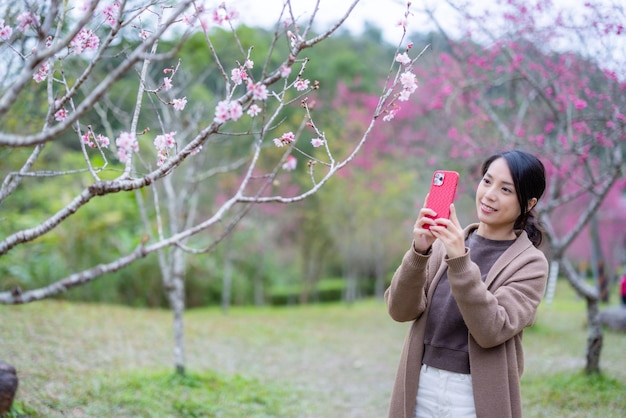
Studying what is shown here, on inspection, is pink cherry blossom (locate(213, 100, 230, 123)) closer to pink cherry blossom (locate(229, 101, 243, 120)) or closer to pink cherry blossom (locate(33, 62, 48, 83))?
pink cherry blossom (locate(229, 101, 243, 120))

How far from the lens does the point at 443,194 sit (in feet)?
5.59

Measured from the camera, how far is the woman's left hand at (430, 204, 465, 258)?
5.36ft

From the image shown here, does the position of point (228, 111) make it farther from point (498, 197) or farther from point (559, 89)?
point (559, 89)

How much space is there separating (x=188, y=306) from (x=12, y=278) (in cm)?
467

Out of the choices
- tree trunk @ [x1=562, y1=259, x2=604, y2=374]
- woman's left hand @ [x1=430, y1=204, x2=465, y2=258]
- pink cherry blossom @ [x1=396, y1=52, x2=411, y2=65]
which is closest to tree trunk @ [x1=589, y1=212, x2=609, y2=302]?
tree trunk @ [x1=562, y1=259, x2=604, y2=374]

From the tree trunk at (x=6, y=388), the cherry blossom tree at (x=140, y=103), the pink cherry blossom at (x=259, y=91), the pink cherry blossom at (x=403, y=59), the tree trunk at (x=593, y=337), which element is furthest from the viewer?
the tree trunk at (x=593, y=337)

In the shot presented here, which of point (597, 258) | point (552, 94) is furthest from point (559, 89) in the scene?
point (597, 258)

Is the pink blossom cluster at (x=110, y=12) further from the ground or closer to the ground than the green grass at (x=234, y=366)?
further from the ground

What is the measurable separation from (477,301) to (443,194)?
0.32m

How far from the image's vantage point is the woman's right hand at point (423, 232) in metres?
1.70

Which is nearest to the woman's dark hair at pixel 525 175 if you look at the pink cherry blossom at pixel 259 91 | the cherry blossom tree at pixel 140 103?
the cherry blossom tree at pixel 140 103

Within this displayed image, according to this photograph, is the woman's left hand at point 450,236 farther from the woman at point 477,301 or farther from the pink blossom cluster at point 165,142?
the pink blossom cluster at point 165,142

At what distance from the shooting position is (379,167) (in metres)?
12.4

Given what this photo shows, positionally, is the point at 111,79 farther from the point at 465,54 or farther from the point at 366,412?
the point at 465,54
